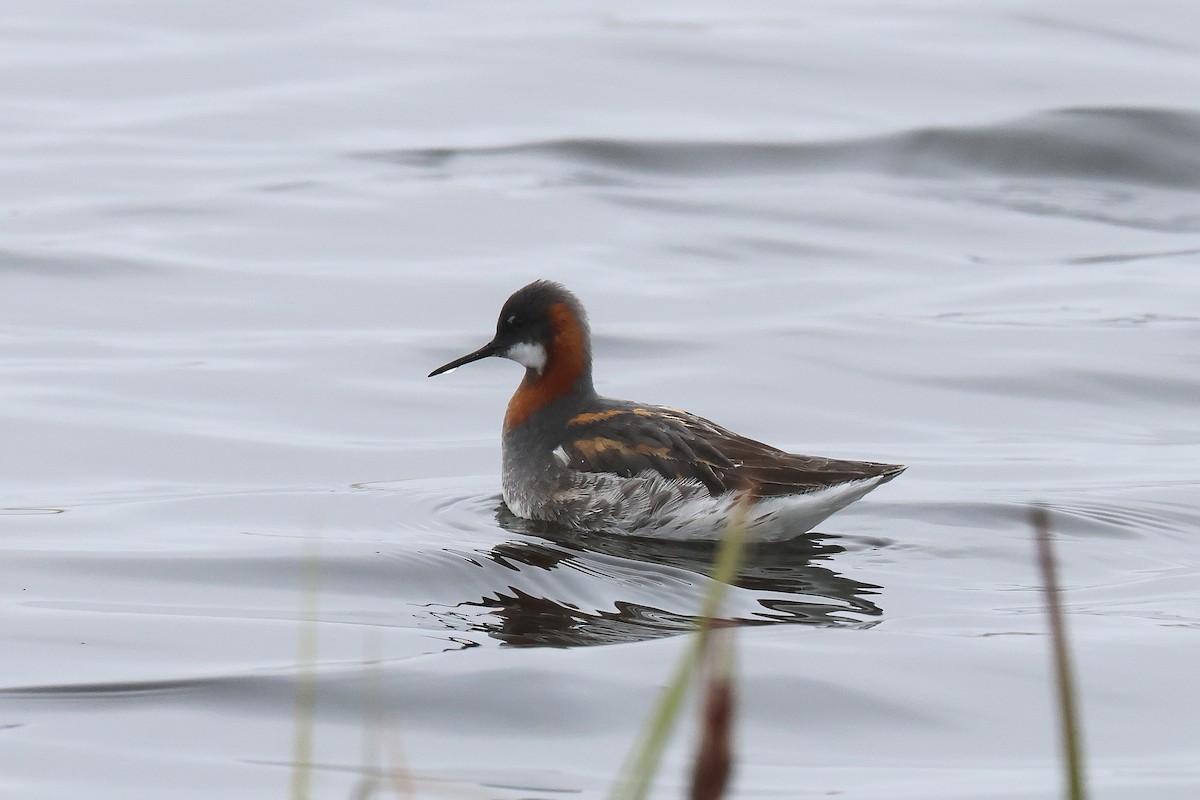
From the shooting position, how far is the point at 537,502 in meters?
7.81

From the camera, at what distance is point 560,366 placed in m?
8.27

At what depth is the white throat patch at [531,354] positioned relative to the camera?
830cm

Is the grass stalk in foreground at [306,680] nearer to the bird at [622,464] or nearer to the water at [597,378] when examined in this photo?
the water at [597,378]

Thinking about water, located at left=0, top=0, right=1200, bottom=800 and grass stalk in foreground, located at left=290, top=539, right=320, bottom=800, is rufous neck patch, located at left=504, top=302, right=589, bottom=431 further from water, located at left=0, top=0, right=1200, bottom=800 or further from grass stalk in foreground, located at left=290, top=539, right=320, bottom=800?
grass stalk in foreground, located at left=290, top=539, right=320, bottom=800

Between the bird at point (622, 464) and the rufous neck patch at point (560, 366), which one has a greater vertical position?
the rufous neck patch at point (560, 366)

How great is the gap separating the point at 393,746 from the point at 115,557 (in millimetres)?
2433

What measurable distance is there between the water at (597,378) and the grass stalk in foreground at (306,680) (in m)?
0.07

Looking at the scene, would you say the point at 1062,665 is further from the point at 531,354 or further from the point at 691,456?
the point at 531,354

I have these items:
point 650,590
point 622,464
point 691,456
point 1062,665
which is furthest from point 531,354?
point 1062,665

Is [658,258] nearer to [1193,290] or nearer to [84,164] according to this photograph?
[1193,290]

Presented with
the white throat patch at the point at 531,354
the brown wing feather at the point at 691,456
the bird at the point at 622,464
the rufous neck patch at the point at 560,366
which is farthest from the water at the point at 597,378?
the white throat patch at the point at 531,354

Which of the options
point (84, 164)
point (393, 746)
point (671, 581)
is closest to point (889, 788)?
point (393, 746)

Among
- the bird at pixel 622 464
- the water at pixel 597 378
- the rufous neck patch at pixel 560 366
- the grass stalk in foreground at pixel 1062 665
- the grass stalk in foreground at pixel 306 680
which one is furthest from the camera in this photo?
the rufous neck patch at pixel 560 366

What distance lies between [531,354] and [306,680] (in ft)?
18.9
